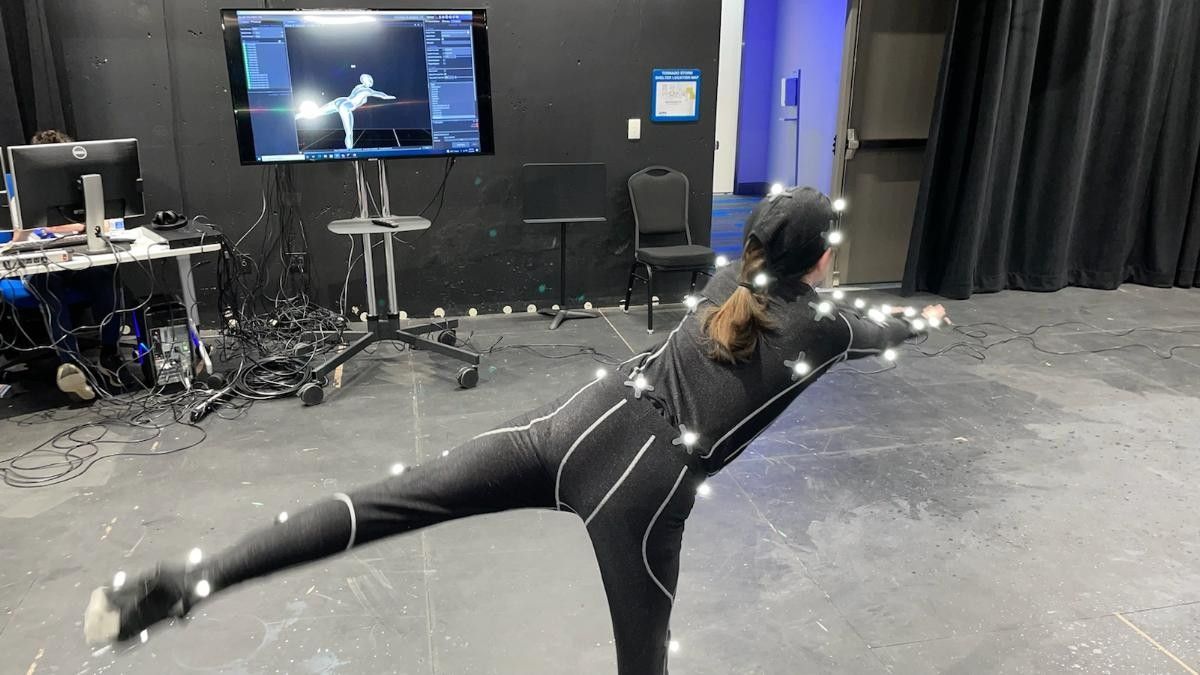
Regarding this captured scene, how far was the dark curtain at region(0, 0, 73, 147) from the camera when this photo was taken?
12.5 feet

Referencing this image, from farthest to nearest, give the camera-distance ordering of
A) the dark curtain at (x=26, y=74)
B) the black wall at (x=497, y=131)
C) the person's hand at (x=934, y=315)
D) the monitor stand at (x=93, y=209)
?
the black wall at (x=497, y=131)
the dark curtain at (x=26, y=74)
the monitor stand at (x=93, y=209)
the person's hand at (x=934, y=315)

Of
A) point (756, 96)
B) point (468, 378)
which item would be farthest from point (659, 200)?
point (756, 96)

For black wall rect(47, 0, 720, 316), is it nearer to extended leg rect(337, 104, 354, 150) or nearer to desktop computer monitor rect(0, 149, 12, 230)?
desktop computer monitor rect(0, 149, 12, 230)

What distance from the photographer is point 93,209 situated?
337cm

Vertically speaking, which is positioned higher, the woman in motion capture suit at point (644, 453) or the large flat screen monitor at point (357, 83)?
the large flat screen monitor at point (357, 83)

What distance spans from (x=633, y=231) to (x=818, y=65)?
2.72m

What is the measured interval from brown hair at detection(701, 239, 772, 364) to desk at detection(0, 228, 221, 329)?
2938 millimetres

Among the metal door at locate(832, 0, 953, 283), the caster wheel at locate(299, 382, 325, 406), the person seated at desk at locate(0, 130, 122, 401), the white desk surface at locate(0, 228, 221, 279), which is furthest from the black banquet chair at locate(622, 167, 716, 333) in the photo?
the person seated at desk at locate(0, 130, 122, 401)

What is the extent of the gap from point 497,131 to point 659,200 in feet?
3.58

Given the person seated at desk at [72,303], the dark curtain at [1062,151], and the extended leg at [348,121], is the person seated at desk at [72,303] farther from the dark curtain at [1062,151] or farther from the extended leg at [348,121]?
the dark curtain at [1062,151]

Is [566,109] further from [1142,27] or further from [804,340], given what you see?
[1142,27]

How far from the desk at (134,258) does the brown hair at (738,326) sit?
2938 mm

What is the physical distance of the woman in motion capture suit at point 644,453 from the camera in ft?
4.57

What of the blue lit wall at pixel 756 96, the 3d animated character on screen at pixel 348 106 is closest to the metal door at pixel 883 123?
the blue lit wall at pixel 756 96
